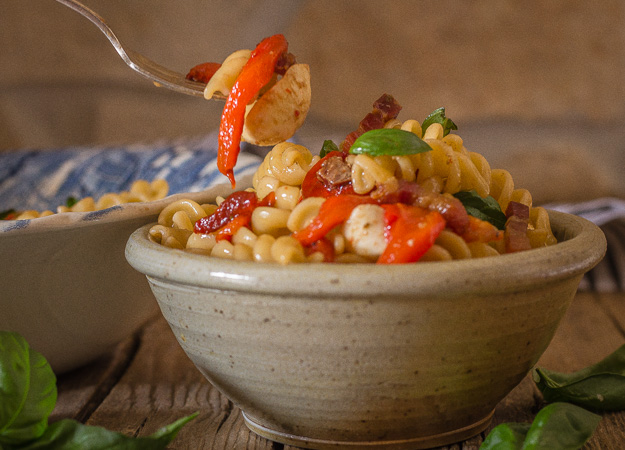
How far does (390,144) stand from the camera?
711mm

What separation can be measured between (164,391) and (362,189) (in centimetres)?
42

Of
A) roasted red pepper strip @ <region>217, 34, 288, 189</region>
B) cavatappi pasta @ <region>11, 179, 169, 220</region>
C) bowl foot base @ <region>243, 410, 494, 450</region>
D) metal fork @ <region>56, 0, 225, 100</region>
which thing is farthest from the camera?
cavatappi pasta @ <region>11, 179, 169, 220</region>

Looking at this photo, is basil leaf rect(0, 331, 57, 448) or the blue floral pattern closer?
basil leaf rect(0, 331, 57, 448)

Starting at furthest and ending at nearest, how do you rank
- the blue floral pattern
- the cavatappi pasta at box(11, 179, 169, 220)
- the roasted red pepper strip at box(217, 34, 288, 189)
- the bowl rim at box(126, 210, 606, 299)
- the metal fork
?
the blue floral pattern, the cavatappi pasta at box(11, 179, 169, 220), the metal fork, the roasted red pepper strip at box(217, 34, 288, 189), the bowl rim at box(126, 210, 606, 299)

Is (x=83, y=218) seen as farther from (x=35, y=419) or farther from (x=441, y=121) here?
(x=441, y=121)

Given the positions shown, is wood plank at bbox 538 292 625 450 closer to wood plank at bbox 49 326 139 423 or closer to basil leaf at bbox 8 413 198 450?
basil leaf at bbox 8 413 198 450

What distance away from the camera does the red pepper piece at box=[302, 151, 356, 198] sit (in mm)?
771

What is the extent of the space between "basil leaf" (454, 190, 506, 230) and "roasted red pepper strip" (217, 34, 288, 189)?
0.91 ft

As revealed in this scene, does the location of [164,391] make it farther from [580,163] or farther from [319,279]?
[580,163]

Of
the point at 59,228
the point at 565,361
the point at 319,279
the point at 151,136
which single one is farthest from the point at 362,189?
the point at 151,136

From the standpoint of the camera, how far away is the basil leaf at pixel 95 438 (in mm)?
619

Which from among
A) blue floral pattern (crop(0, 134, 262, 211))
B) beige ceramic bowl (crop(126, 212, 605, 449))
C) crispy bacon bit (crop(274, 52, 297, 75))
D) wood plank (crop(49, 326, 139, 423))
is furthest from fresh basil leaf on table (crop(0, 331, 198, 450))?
blue floral pattern (crop(0, 134, 262, 211))

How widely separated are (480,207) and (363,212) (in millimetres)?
160

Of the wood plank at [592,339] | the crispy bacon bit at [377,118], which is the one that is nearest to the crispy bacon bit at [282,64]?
the crispy bacon bit at [377,118]
